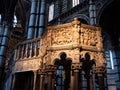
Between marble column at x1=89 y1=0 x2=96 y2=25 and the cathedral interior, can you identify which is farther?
marble column at x1=89 y1=0 x2=96 y2=25

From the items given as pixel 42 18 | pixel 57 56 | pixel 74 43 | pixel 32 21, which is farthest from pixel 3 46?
pixel 74 43

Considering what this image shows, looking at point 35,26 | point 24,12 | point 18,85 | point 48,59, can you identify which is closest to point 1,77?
point 35,26

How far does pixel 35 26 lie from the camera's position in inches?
398

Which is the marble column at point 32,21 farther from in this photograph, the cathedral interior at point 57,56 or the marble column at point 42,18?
the marble column at point 42,18

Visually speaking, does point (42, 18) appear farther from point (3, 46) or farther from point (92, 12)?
point (3, 46)

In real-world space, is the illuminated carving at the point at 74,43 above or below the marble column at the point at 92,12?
below

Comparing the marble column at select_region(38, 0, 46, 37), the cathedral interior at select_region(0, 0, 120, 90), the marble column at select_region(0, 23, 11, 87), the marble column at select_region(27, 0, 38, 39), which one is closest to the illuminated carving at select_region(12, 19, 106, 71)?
the cathedral interior at select_region(0, 0, 120, 90)

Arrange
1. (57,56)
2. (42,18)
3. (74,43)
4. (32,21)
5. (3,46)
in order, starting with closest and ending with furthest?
(74,43)
(57,56)
(32,21)
(42,18)
(3,46)

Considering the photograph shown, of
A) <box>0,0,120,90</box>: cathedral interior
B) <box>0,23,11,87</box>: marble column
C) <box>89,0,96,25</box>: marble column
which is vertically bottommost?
<box>0,0,120,90</box>: cathedral interior

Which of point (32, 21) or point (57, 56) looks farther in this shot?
point (32, 21)

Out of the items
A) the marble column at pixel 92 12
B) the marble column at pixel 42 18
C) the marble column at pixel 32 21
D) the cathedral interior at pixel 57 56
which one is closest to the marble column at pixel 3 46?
the cathedral interior at pixel 57 56

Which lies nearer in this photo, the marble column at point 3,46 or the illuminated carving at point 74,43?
the illuminated carving at point 74,43

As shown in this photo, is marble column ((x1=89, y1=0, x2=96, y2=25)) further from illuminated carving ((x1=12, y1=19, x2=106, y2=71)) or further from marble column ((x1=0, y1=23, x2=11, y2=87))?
marble column ((x1=0, y1=23, x2=11, y2=87))

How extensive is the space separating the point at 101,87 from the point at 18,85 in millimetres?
3236
